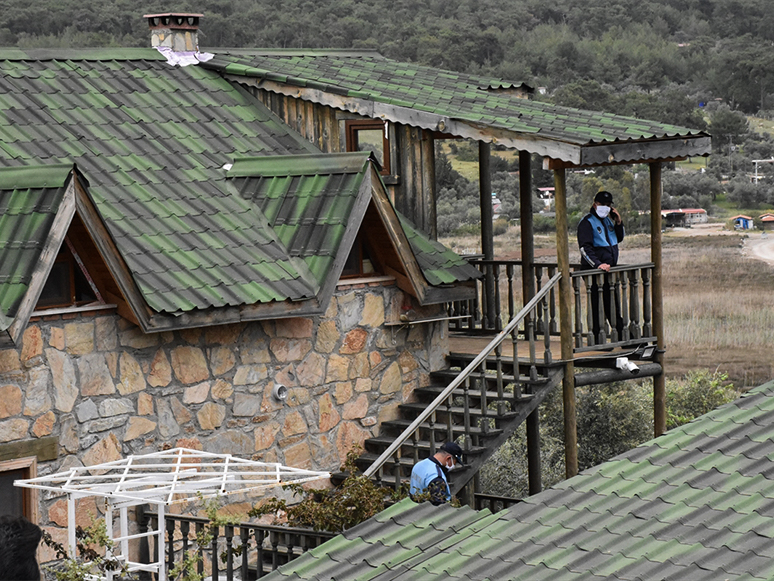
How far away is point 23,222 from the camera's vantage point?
10.7 metres

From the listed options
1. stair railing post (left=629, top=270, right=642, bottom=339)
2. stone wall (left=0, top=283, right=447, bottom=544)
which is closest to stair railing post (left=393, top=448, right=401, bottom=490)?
stone wall (left=0, top=283, right=447, bottom=544)

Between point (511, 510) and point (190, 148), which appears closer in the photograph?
point (511, 510)

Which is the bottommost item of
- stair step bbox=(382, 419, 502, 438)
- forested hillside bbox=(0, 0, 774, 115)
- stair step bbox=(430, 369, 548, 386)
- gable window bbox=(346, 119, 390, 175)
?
stair step bbox=(382, 419, 502, 438)

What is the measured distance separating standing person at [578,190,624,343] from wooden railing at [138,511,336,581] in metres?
4.03

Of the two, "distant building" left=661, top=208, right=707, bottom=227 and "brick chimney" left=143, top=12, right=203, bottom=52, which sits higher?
"brick chimney" left=143, top=12, right=203, bottom=52

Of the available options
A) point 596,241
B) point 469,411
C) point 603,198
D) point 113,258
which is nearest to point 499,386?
point 469,411

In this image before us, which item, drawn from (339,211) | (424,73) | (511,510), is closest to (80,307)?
(339,211)

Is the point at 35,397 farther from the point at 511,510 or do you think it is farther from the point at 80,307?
the point at 511,510

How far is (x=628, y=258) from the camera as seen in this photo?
3659 cm

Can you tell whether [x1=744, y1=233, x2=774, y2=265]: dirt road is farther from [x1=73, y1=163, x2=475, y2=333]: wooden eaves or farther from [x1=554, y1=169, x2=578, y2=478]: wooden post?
[x1=73, y1=163, x2=475, y2=333]: wooden eaves

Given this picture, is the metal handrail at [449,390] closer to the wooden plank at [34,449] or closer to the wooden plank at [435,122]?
the wooden plank at [435,122]

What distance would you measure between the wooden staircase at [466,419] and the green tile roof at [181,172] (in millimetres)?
1892

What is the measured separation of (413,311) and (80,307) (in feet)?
→ 12.1

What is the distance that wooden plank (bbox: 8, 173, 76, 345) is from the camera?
33.8 feet
